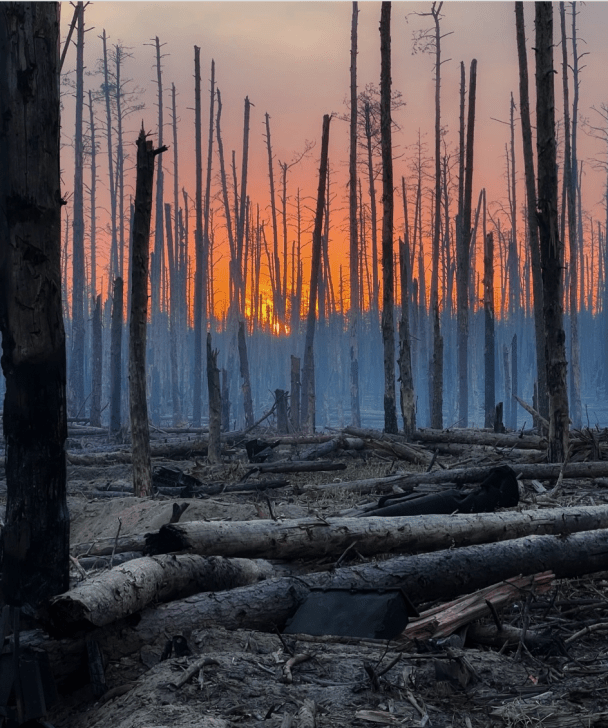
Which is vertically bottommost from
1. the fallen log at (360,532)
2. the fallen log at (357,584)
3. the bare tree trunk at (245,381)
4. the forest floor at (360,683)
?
the forest floor at (360,683)

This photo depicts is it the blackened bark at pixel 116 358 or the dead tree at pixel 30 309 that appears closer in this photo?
the dead tree at pixel 30 309

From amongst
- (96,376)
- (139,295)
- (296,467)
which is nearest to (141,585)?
(139,295)

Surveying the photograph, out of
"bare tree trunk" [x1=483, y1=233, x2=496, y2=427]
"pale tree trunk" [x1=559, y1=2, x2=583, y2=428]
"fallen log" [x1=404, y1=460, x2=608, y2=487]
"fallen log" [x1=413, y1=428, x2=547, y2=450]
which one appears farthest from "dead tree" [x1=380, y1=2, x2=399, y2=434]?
"pale tree trunk" [x1=559, y1=2, x2=583, y2=428]

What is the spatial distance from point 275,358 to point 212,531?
184 ft

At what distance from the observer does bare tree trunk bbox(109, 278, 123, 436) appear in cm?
1945

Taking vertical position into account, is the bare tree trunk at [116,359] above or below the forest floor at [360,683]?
above

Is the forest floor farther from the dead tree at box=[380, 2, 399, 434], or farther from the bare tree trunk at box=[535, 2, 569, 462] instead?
the dead tree at box=[380, 2, 399, 434]

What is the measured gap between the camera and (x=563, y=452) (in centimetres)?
991

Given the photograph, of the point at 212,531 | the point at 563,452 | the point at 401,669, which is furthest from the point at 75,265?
the point at 401,669

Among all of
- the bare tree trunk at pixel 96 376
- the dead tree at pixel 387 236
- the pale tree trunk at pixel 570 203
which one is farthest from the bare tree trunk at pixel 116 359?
the pale tree trunk at pixel 570 203

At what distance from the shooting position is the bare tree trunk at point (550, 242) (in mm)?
9820

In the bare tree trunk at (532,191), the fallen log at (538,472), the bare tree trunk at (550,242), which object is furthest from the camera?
the bare tree trunk at (532,191)

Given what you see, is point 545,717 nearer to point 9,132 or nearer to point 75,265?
point 9,132

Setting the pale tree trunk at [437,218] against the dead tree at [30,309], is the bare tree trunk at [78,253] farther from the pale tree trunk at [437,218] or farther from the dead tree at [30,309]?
the dead tree at [30,309]
